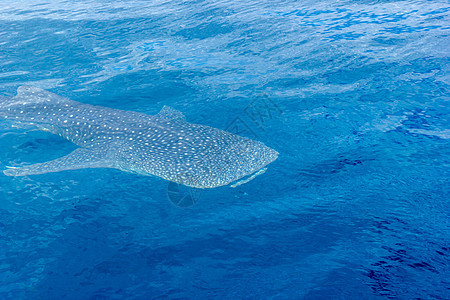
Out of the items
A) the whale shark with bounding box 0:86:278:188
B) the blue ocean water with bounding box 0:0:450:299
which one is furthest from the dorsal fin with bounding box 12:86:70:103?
the blue ocean water with bounding box 0:0:450:299

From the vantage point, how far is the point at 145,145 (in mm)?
5160

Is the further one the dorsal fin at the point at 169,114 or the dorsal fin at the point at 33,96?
the dorsal fin at the point at 33,96

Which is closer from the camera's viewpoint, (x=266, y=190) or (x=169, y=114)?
(x=266, y=190)

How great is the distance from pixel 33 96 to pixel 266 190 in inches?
226

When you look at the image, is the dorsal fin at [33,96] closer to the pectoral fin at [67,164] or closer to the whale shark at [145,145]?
the whale shark at [145,145]

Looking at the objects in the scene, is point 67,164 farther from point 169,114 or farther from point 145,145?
point 169,114

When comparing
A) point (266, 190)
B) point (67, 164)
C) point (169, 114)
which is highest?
point (169, 114)

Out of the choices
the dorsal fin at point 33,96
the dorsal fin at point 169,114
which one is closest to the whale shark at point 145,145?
the dorsal fin at point 169,114

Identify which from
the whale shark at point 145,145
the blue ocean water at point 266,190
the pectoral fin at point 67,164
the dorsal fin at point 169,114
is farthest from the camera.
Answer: the dorsal fin at point 169,114

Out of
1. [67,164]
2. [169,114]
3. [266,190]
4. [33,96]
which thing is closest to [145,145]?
[67,164]

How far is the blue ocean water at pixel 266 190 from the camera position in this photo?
3555 mm

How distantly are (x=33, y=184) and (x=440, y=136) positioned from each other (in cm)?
685

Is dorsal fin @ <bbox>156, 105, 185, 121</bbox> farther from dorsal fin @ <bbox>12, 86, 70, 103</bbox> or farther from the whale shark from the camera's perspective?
dorsal fin @ <bbox>12, 86, 70, 103</bbox>

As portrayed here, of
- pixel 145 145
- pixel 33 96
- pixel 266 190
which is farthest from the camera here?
pixel 33 96
